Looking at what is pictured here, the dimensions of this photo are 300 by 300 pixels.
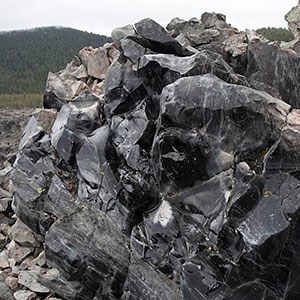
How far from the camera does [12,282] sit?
22.9 m

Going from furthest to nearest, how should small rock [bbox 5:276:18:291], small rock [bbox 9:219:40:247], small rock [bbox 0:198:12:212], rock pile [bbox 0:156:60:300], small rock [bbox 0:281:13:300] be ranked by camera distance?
1. small rock [bbox 0:198:12:212]
2. small rock [bbox 9:219:40:247]
3. small rock [bbox 5:276:18:291]
4. small rock [bbox 0:281:13:300]
5. rock pile [bbox 0:156:60:300]

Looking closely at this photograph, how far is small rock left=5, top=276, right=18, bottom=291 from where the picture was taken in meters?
22.8

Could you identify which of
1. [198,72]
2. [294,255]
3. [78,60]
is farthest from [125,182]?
[78,60]

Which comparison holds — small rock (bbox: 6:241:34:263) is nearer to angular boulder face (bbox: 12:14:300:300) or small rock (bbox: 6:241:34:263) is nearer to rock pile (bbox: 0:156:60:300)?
rock pile (bbox: 0:156:60:300)

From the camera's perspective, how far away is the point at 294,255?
50.5 feet

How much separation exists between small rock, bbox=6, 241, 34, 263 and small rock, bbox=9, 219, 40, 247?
201 millimetres

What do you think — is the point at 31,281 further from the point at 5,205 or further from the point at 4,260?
the point at 5,205

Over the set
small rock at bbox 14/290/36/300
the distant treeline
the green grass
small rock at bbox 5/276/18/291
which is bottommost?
the green grass

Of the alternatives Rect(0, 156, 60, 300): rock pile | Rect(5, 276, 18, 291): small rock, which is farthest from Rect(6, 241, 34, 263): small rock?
Rect(5, 276, 18, 291): small rock

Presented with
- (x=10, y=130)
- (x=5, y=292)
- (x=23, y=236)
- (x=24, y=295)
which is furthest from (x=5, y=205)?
(x=10, y=130)

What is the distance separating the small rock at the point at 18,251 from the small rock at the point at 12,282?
4.67ft

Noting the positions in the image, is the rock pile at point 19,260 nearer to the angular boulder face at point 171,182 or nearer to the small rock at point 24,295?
the small rock at point 24,295

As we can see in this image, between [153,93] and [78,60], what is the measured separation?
12371 millimetres

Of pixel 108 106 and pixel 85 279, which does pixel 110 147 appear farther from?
pixel 85 279
